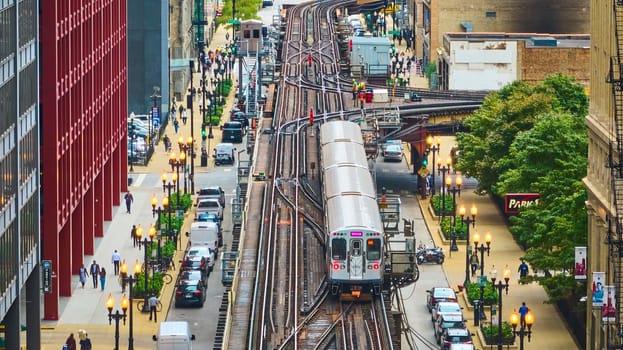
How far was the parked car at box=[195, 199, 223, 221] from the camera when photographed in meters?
130

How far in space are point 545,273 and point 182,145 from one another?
5052 cm

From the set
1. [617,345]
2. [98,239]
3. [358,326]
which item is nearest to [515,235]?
→ [98,239]

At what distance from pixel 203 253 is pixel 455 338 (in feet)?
79.2

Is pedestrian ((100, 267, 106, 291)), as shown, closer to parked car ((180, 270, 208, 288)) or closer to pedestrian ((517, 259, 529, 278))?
parked car ((180, 270, 208, 288))

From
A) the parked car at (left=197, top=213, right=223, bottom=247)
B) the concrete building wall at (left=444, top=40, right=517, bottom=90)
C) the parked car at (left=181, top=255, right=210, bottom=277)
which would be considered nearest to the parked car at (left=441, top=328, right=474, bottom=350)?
the parked car at (left=181, top=255, right=210, bottom=277)

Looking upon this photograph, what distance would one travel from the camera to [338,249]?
93.0 metres

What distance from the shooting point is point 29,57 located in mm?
90125

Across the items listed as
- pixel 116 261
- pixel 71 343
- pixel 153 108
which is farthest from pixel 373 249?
pixel 153 108

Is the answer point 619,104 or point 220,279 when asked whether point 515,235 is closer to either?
point 220,279

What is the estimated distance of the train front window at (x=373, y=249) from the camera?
9244 cm

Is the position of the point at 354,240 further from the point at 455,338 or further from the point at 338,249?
the point at 455,338

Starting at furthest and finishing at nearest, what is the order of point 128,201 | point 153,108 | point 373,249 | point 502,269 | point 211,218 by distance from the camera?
point 153,108 → point 128,201 → point 211,218 → point 502,269 → point 373,249

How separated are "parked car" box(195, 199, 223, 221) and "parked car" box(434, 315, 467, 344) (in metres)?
32.5

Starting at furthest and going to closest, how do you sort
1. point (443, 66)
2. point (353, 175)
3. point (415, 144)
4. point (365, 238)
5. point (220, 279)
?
point (443, 66) < point (415, 144) < point (220, 279) < point (353, 175) < point (365, 238)
